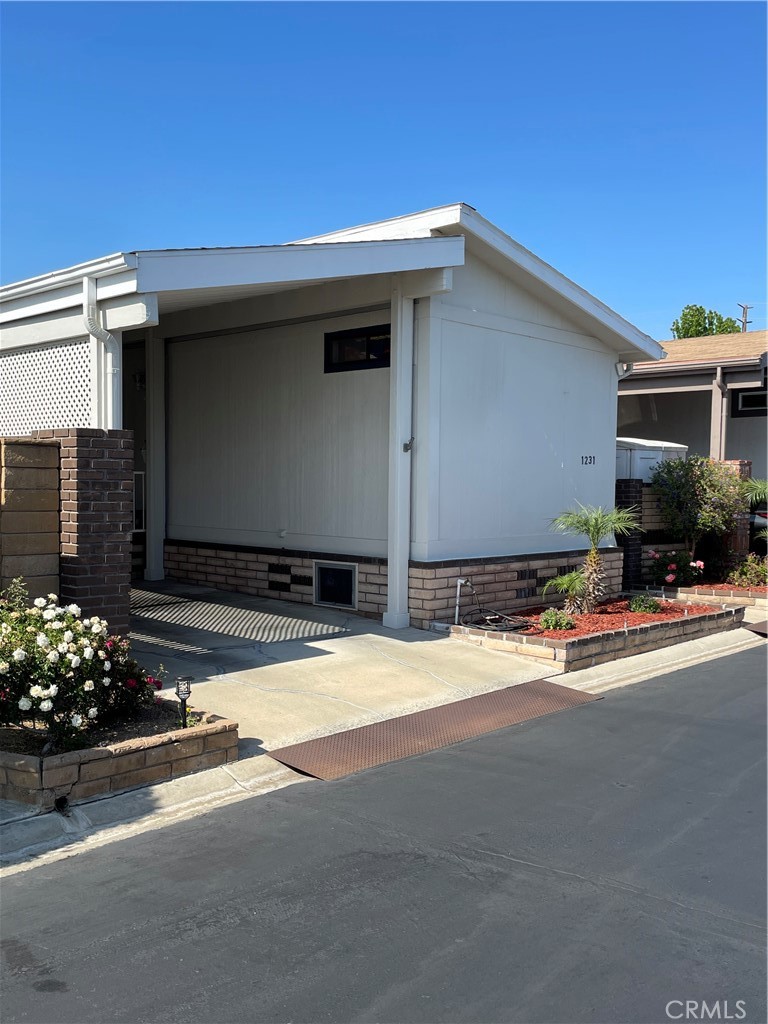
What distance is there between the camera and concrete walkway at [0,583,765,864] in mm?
5238

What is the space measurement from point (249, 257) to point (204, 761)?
4553 mm

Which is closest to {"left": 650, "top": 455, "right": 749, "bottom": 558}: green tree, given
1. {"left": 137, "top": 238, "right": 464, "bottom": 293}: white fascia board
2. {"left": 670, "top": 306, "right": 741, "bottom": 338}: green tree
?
{"left": 137, "top": 238, "right": 464, "bottom": 293}: white fascia board

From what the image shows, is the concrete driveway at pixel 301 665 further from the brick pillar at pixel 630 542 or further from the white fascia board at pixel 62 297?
the brick pillar at pixel 630 542

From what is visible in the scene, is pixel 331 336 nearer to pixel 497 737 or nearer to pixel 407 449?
pixel 407 449

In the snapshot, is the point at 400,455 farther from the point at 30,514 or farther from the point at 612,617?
the point at 30,514

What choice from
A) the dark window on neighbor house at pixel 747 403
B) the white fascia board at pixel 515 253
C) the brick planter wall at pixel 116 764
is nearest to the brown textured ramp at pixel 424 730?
the brick planter wall at pixel 116 764

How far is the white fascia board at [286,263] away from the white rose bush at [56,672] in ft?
9.84

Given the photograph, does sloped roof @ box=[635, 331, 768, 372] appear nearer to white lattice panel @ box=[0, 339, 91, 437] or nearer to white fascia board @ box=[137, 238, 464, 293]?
white fascia board @ box=[137, 238, 464, 293]

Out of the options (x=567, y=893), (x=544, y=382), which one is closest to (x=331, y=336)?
(x=544, y=382)

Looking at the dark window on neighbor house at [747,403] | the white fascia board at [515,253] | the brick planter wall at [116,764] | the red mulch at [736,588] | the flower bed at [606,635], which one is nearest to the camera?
the brick planter wall at [116,764]

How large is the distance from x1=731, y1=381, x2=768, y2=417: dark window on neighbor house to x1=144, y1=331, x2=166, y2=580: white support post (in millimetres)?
13715

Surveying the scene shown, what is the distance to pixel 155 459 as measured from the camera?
1368 centimetres

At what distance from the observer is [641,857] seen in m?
4.77

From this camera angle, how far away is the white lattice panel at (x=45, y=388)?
824cm
